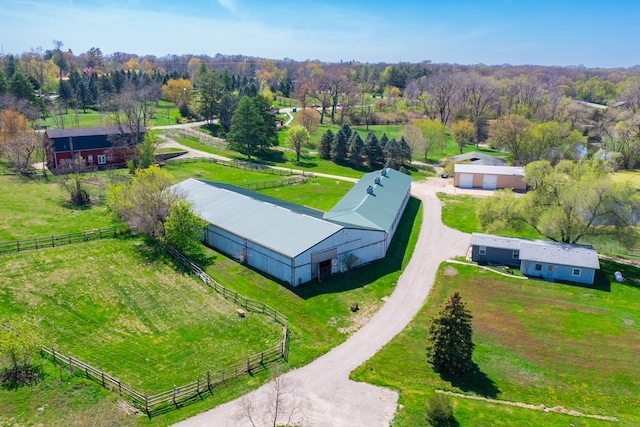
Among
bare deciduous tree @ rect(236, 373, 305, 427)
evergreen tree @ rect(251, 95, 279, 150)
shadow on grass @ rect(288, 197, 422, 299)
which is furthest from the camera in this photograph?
evergreen tree @ rect(251, 95, 279, 150)

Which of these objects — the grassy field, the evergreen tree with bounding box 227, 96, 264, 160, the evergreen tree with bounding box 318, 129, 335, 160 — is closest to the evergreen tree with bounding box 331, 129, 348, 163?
the evergreen tree with bounding box 318, 129, 335, 160

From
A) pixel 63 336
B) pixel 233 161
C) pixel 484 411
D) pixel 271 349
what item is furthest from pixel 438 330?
pixel 233 161

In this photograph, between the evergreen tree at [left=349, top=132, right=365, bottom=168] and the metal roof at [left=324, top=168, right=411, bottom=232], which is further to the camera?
the evergreen tree at [left=349, top=132, right=365, bottom=168]

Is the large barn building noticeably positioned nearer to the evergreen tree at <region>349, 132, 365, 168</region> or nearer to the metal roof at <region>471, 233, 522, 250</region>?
the metal roof at <region>471, 233, 522, 250</region>

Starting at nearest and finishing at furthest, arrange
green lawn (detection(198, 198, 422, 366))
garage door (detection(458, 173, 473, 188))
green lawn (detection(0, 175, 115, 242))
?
1. green lawn (detection(198, 198, 422, 366))
2. green lawn (detection(0, 175, 115, 242))
3. garage door (detection(458, 173, 473, 188))

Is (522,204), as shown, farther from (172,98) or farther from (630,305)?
(172,98)

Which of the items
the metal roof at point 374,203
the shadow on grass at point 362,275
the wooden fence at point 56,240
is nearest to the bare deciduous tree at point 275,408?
the shadow on grass at point 362,275
